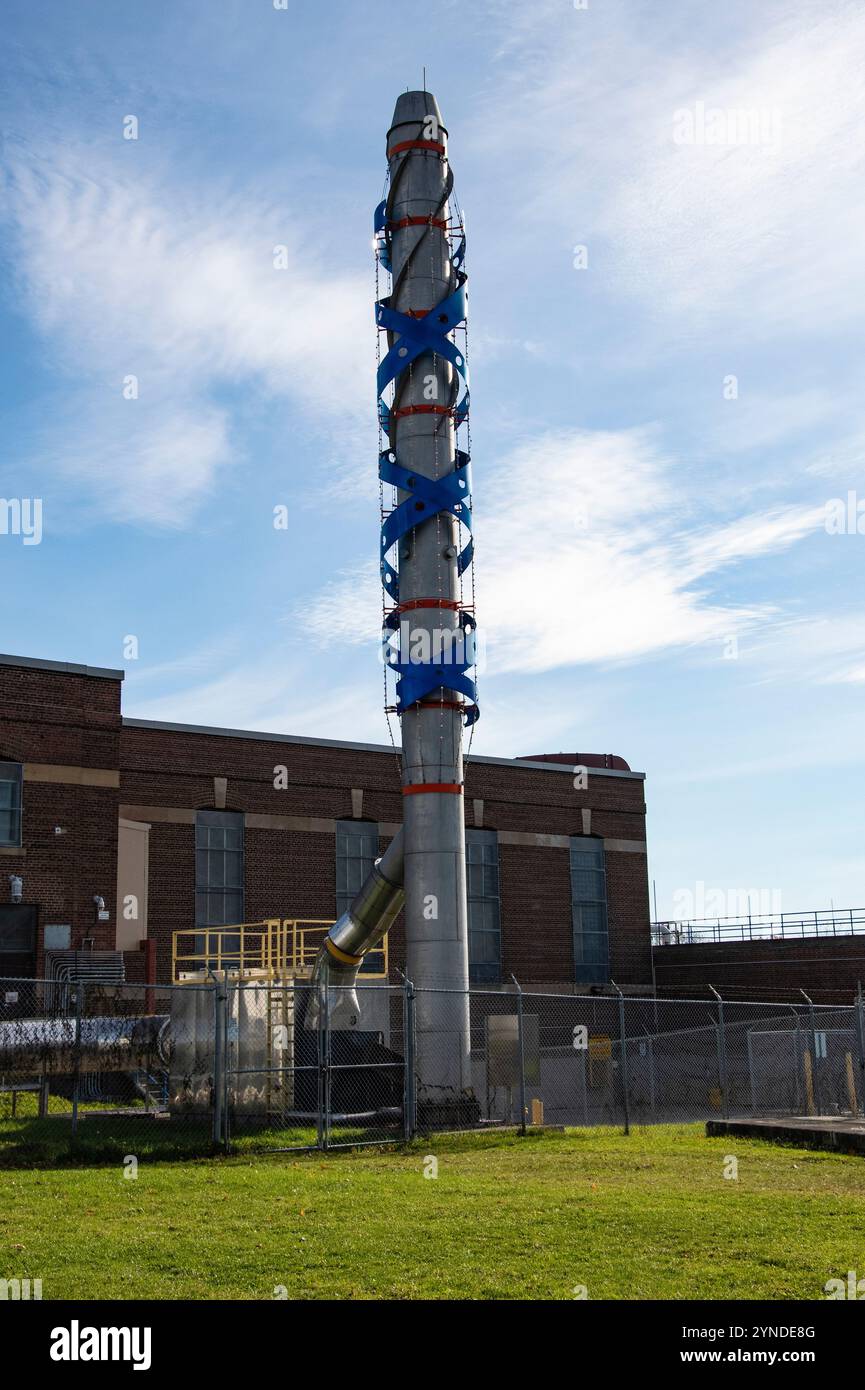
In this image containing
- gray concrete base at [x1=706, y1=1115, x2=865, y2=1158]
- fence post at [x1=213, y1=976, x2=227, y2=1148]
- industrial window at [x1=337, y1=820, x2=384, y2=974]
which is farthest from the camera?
industrial window at [x1=337, y1=820, x2=384, y2=974]

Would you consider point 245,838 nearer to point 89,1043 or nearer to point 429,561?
point 89,1043

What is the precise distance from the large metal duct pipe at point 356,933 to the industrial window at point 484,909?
1675 centimetres

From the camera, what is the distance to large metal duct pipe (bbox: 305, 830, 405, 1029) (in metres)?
24.6

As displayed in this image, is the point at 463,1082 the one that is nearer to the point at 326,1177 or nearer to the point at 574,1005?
the point at 326,1177

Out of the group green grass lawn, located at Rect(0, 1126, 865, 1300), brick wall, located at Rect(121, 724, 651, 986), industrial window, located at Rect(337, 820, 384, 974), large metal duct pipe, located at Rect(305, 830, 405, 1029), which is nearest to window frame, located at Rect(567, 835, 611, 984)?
brick wall, located at Rect(121, 724, 651, 986)

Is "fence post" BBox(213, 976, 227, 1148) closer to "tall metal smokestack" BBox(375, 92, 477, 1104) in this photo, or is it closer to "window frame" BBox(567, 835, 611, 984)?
"tall metal smokestack" BBox(375, 92, 477, 1104)

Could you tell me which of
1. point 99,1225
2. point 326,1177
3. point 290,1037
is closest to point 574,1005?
point 290,1037

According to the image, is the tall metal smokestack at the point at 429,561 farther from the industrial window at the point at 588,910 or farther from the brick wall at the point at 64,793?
the industrial window at the point at 588,910

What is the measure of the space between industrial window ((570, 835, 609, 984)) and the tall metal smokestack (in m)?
22.6

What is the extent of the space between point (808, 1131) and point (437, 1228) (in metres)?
10.1

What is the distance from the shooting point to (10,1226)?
11156 mm

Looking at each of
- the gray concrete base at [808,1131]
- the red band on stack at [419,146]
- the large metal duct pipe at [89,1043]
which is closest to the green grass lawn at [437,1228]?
the gray concrete base at [808,1131]

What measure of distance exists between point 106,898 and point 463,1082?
12.7 metres

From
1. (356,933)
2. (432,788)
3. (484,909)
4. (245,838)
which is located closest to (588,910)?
(484,909)
